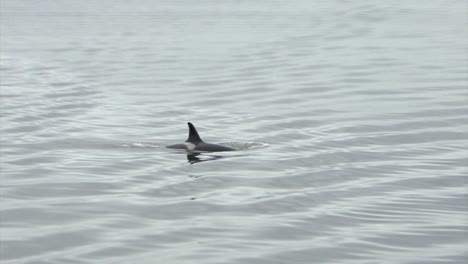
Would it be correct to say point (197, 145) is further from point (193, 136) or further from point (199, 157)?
point (199, 157)

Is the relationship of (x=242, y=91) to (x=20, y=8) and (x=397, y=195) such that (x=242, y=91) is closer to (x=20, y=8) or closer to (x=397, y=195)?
(x=397, y=195)

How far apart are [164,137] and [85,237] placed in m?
9.58

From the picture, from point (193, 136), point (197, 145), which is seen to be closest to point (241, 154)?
point (197, 145)

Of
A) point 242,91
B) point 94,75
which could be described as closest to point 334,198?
point 242,91

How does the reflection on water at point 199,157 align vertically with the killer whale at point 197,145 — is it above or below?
below

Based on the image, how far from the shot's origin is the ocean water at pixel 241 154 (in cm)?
1484

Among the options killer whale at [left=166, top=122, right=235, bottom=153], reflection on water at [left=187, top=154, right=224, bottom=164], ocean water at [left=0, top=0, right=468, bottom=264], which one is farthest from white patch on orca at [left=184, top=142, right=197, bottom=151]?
ocean water at [left=0, top=0, right=468, bottom=264]

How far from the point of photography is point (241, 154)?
2173 centimetres

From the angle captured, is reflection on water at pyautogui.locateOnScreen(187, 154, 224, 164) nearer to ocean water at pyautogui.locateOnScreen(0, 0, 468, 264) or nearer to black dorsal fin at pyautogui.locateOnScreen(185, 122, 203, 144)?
ocean water at pyautogui.locateOnScreen(0, 0, 468, 264)

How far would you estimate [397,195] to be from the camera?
58.2 ft

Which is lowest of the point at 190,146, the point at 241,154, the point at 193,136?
the point at 241,154

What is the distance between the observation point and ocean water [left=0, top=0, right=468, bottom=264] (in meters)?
14.8

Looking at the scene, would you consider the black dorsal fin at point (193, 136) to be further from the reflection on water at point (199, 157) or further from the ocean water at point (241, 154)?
the ocean water at point (241, 154)


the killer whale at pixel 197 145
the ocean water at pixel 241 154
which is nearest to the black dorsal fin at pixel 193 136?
the killer whale at pixel 197 145
